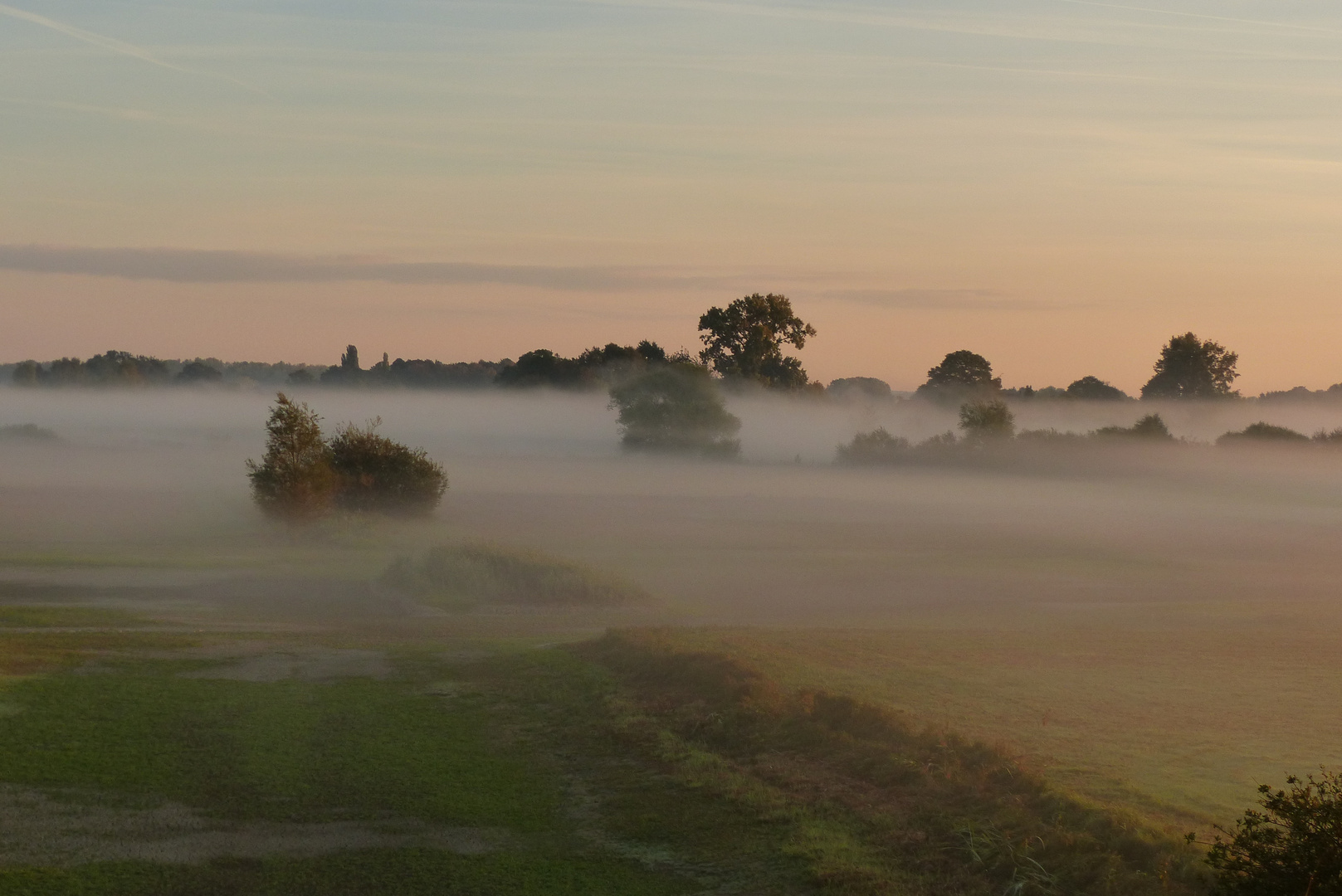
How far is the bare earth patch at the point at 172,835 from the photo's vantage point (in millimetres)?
12828

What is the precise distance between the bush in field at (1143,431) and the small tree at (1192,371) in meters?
25.6

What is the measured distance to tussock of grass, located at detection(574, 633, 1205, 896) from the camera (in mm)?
11875

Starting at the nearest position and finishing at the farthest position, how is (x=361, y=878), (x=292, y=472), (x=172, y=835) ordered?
(x=361, y=878) < (x=172, y=835) < (x=292, y=472)

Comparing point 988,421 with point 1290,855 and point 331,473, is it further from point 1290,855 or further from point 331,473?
point 1290,855

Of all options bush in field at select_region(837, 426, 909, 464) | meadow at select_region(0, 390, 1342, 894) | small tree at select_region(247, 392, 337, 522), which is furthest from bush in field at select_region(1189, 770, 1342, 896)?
bush in field at select_region(837, 426, 909, 464)

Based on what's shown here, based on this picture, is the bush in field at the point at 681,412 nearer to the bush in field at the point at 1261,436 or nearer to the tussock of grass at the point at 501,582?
the bush in field at the point at 1261,436

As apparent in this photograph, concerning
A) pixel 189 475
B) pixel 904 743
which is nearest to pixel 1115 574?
pixel 904 743

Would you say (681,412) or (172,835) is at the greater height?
(681,412)

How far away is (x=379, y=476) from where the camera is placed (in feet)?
198

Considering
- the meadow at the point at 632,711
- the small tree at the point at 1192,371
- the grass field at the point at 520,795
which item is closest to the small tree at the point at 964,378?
the small tree at the point at 1192,371

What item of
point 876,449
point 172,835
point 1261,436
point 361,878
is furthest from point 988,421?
point 361,878

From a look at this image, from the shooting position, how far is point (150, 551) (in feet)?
163

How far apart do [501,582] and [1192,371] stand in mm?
122503

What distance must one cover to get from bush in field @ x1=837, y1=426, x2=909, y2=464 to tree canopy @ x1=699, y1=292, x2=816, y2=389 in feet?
42.2
